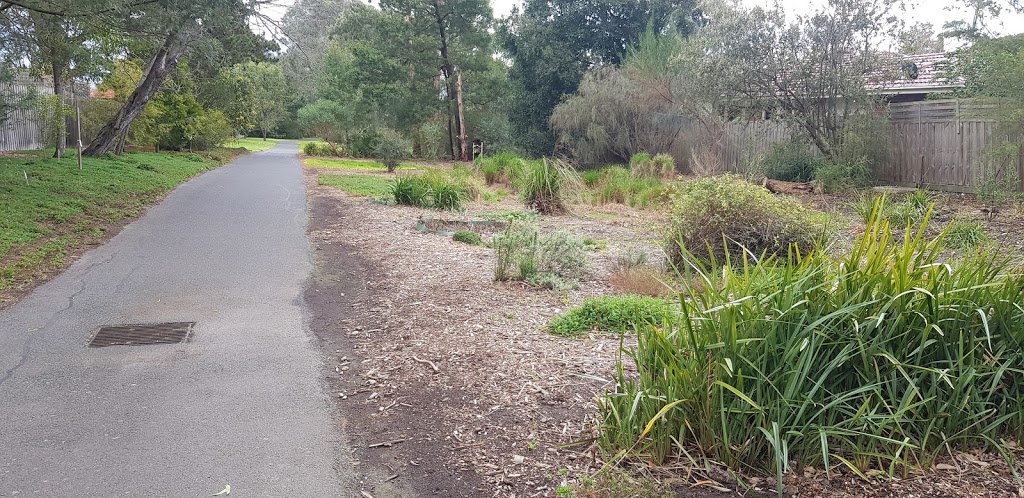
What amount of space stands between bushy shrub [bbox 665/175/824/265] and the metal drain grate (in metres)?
4.82

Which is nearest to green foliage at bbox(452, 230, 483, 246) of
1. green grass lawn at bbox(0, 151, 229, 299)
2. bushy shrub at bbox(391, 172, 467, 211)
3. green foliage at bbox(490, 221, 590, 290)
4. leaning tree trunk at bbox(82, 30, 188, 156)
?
green foliage at bbox(490, 221, 590, 290)

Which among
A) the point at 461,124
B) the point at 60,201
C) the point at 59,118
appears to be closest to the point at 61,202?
the point at 60,201

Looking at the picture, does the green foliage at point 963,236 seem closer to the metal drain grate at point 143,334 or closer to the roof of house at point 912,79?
the roof of house at point 912,79

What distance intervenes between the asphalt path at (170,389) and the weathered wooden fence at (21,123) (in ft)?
56.8

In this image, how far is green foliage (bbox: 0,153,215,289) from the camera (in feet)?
32.7

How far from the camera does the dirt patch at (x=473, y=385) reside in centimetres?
372

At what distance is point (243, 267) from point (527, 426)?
6173 mm

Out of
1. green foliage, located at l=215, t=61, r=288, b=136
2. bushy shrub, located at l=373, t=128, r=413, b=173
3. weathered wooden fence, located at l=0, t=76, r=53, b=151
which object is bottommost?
bushy shrub, located at l=373, t=128, r=413, b=173

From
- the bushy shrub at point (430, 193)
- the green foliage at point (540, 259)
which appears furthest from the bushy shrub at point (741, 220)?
the bushy shrub at point (430, 193)

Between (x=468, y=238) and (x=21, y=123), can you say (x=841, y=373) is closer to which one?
(x=468, y=238)

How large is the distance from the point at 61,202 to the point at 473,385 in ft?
40.1

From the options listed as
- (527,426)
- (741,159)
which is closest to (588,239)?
(527,426)

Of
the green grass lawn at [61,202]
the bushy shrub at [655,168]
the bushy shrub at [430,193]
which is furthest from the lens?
the bushy shrub at [655,168]

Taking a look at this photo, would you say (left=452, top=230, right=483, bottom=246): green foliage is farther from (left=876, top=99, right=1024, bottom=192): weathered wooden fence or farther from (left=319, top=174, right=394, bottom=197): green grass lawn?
(left=876, top=99, right=1024, bottom=192): weathered wooden fence
